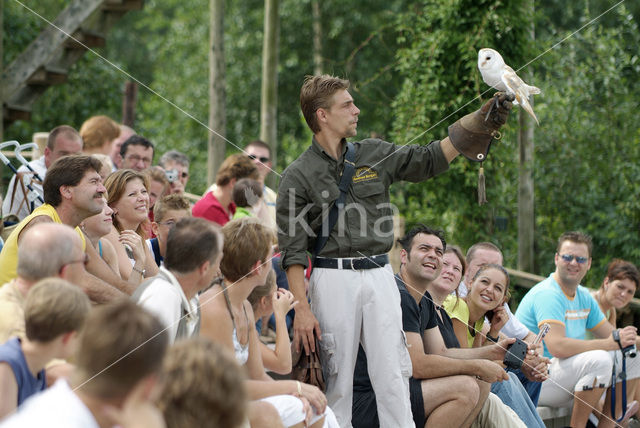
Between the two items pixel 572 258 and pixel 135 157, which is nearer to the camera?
pixel 572 258

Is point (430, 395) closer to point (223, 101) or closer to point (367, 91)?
point (223, 101)

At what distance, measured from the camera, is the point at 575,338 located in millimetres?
5355

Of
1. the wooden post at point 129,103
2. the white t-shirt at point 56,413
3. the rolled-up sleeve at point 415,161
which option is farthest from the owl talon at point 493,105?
the wooden post at point 129,103

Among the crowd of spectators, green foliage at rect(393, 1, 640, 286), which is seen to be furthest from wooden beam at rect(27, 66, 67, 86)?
green foliage at rect(393, 1, 640, 286)

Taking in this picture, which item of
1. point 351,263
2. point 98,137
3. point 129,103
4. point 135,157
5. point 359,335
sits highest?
point 129,103

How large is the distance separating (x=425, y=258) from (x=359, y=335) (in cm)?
62

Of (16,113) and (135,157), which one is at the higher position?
(16,113)

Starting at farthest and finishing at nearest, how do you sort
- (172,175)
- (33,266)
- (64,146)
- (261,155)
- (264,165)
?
(261,155) → (264,165) → (172,175) → (64,146) → (33,266)

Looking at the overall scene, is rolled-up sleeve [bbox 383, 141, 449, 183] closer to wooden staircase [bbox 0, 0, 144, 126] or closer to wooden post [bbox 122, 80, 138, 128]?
wooden staircase [bbox 0, 0, 144, 126]

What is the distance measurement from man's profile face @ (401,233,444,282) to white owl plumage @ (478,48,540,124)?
2.67 ft

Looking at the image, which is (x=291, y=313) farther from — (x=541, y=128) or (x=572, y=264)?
(x=541, y=128)

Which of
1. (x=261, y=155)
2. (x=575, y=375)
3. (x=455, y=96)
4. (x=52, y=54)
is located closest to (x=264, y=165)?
(x=261, y=155)

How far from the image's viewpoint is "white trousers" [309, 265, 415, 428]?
371 centimetres

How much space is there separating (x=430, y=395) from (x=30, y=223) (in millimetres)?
1955
